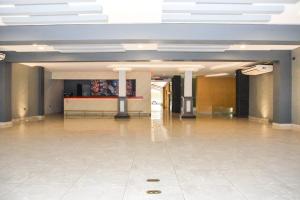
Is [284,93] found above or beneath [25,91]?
beneath

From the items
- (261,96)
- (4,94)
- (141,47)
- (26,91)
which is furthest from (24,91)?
(261,96)

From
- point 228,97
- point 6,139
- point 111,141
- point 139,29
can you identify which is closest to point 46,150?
point 111,141

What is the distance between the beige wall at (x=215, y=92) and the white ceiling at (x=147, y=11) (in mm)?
17602

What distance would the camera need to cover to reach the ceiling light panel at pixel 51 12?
6234 mm

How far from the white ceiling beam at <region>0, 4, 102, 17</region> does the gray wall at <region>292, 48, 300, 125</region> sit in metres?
8.55

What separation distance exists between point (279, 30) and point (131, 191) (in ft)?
19.1

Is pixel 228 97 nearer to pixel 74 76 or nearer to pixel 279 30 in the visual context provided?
pixel 74 76

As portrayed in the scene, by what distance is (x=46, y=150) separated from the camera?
24.1 ft

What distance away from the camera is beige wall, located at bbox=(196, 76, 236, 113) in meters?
25.1

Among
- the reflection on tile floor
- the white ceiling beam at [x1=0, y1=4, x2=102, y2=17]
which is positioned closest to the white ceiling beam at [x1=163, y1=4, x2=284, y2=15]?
the white ceiling beam at [x1=0, y1=4, x2=102, y2=17]

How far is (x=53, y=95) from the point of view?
73.2ft

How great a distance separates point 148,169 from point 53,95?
18.2 m

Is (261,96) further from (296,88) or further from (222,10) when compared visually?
(222,10)

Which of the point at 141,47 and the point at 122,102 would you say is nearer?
the point at 141,47
